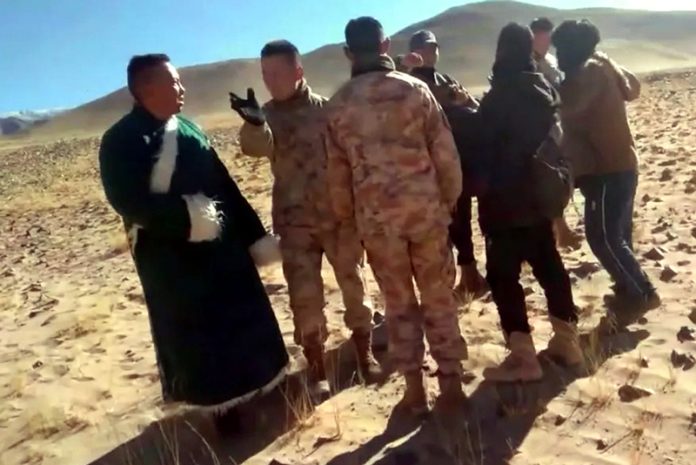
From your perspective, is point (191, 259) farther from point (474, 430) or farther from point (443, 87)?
point (443, 87)

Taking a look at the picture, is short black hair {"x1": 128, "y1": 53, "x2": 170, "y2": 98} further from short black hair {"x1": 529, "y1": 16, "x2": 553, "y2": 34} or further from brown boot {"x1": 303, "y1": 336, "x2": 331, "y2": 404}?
short black hair {"x1": 529, "y1": 16, "x2": 553, "y2": 34}

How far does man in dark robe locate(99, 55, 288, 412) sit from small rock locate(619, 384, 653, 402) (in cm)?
165

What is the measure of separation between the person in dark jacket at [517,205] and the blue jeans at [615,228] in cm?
81

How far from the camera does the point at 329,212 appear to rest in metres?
4.56

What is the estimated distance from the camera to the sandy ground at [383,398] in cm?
380

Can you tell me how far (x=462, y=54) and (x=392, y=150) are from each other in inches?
3877

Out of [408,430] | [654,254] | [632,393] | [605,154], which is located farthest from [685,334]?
[408,430]

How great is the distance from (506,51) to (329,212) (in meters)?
1.21

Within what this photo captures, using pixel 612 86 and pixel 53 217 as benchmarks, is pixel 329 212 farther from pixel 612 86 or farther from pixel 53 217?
pixel 53 217

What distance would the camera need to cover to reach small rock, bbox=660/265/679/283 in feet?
18.5

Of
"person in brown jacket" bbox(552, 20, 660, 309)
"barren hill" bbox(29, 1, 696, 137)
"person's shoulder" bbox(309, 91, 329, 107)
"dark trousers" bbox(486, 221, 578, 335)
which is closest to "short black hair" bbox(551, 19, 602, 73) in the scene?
"person in brown jacket" bbox(552, 20, 660, 309)

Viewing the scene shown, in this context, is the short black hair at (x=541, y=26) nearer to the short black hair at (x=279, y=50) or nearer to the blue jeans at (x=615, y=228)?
the blue jeans at (x=615, y=228)

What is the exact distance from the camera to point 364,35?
391 cm

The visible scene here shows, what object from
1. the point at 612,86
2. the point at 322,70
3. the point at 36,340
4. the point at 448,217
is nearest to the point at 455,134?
the point at 612,86
